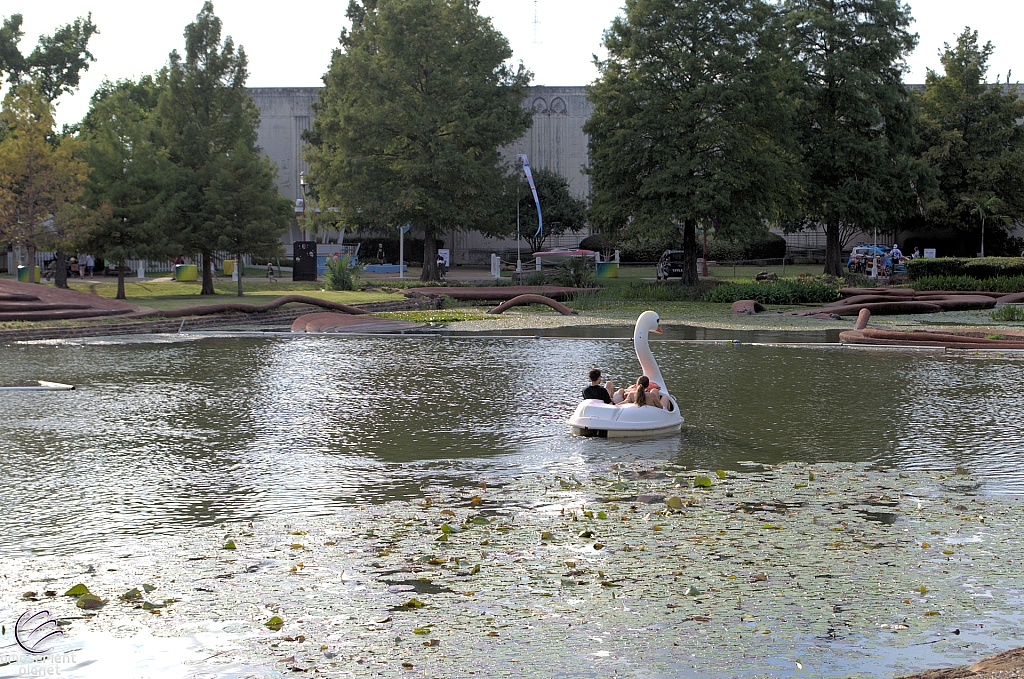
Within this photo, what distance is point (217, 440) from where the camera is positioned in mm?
12492

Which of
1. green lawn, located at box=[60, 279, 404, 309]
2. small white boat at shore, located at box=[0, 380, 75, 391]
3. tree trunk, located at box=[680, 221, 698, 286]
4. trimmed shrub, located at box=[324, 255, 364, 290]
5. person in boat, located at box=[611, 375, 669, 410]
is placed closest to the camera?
person in boat, located at box=[611, 375, 669, 410]

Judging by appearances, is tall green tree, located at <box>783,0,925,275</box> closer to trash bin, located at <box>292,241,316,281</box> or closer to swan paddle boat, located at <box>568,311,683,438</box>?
trash bin, located at <box>292,241,316,281</box>

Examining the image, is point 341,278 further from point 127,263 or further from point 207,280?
point 127,263

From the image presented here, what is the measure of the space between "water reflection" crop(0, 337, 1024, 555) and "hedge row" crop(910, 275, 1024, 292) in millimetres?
17124

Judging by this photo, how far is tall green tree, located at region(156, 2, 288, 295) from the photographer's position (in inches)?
1500

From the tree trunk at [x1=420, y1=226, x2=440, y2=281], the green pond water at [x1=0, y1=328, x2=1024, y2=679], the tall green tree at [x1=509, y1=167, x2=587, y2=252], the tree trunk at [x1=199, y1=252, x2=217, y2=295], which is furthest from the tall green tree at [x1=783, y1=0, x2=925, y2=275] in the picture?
the green pond water at [x1=0, y1=328, x2=1024, y2=679]

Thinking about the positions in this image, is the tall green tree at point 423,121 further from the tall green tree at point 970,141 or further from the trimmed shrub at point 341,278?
the tall green tree at point 970,141

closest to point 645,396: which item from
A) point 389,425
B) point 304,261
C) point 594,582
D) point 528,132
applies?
point 389,425

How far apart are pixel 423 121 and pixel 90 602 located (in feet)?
133

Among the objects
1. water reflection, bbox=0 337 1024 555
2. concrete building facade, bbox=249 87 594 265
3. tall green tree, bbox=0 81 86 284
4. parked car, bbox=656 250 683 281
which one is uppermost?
concrete building facade, bbox=249 87 594 265

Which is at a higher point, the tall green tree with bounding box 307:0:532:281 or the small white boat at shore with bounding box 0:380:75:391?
the tall green tree with bounding box 307:0:532:281

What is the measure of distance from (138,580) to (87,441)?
5841 mm

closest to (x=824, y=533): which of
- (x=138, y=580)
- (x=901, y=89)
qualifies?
(x=138, y=580)

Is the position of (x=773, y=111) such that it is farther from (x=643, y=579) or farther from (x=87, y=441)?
(x=643, y=579)
